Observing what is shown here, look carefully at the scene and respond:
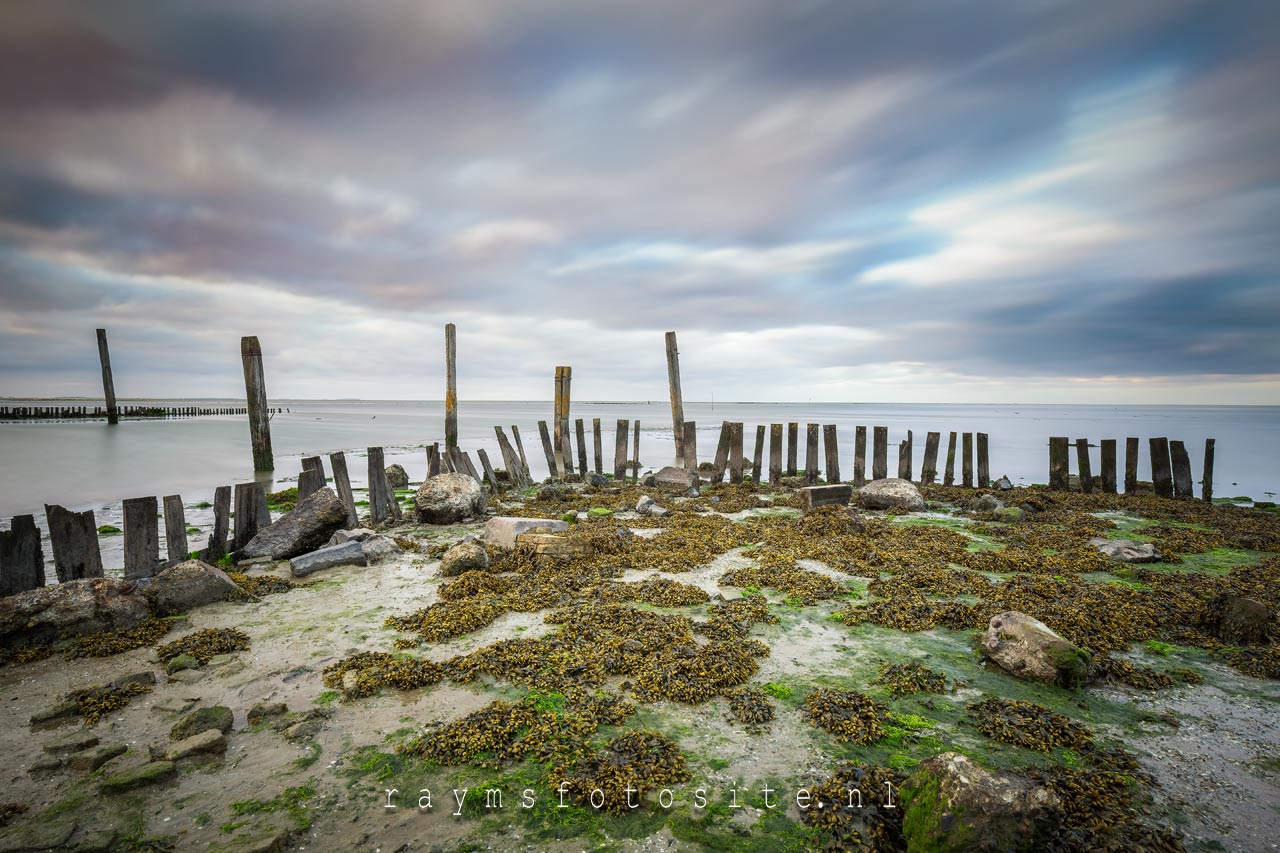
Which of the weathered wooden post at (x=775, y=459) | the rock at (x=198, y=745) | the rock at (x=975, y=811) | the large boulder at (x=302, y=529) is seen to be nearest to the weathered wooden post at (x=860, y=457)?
the weathered wooden post at (x=775, y=459)

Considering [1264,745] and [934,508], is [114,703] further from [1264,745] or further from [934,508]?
[934,508]

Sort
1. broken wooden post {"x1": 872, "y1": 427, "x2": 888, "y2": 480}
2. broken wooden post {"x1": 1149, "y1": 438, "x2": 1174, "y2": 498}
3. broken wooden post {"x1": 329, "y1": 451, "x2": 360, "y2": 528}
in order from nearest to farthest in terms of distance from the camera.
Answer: broken wooden post {"x1": 329, "y1": 451, "x2": 360, "y2": 528} < broken wooden post {"x1": 1149, "y1": 438, "x2": 1174, "y2": 498} < broken wooden post {"x1": 872, "y1": 427, "x2": 888, "y2": 480}

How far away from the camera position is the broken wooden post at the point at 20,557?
6148 millimetres

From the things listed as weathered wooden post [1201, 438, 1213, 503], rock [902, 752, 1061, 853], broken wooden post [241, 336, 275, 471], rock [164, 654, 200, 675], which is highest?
broken wooden post [241, 336, 275, 471]

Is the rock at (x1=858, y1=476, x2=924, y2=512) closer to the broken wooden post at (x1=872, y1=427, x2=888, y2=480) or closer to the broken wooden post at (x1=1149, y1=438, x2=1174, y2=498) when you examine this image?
the broken wooden post at (x1=872, y1=427, x2=888, y2=480)

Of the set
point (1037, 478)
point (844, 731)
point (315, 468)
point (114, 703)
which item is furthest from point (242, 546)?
point (1037, 478)

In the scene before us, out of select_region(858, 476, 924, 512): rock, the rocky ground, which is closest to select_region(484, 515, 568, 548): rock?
the rocky ground

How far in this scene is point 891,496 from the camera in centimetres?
1338

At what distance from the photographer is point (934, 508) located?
44.4 feet

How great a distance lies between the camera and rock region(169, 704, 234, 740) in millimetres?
3971

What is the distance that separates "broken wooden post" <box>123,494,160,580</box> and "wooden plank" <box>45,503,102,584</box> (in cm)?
36

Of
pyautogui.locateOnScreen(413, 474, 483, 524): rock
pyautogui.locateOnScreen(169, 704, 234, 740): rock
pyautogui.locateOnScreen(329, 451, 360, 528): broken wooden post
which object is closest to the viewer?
pyautogui.locateOnScreen(169, 704, 234, 740): rock

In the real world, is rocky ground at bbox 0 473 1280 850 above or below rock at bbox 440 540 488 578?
below

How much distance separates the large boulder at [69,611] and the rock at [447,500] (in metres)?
5.59
